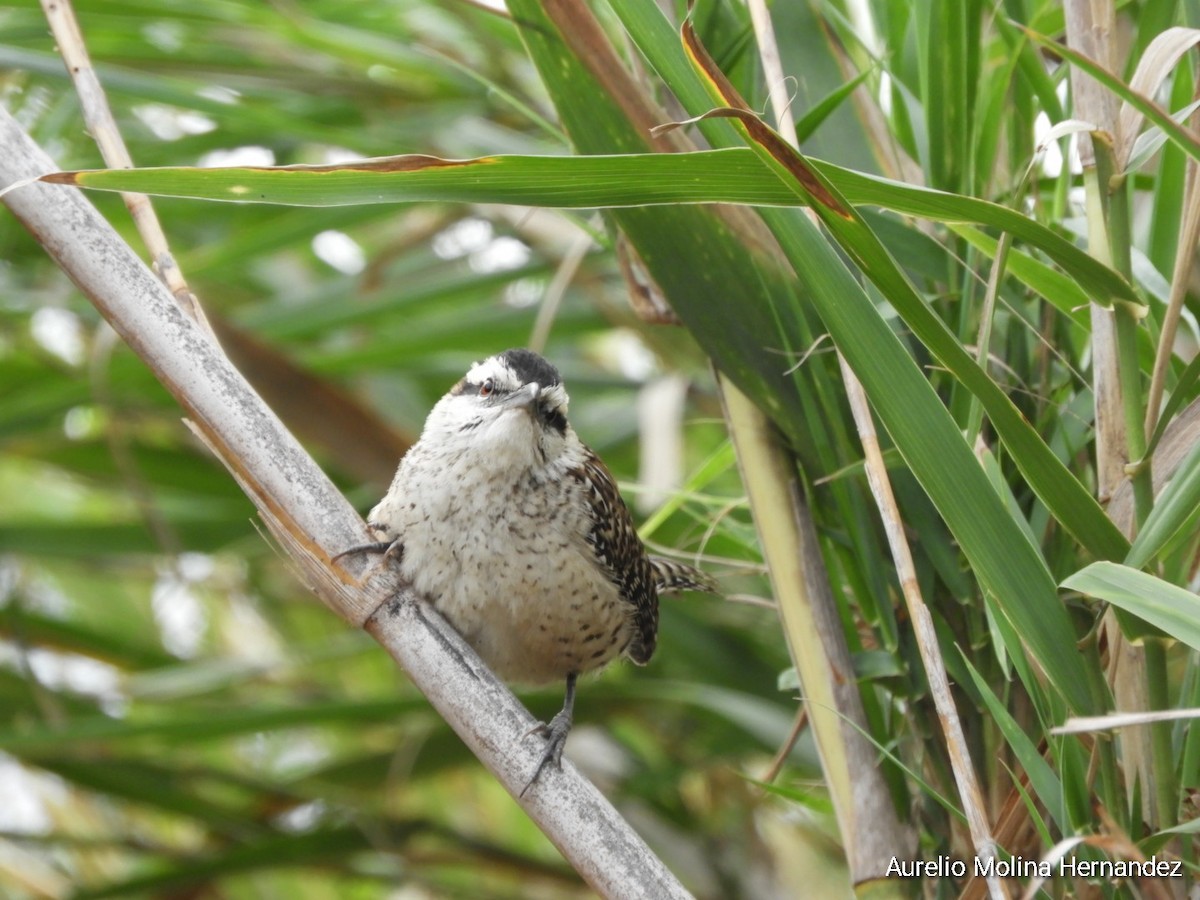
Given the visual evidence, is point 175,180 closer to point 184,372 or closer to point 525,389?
point 184,372

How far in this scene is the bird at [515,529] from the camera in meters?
1.69

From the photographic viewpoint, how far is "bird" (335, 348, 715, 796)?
5.53ft

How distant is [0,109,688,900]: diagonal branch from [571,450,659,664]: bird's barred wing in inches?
23.9

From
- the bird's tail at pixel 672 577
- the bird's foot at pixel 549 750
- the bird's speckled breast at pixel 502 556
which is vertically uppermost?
the bird's speckled breast at pixel 502 556

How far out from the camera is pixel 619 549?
6.22 feet

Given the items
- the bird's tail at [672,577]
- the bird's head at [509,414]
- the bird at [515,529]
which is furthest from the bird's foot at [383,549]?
the bird's tail at [672,577]

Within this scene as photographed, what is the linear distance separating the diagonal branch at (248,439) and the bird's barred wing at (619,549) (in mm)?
608

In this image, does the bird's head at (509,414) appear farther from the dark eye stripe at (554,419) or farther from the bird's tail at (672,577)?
the bird's tail at (672,577)

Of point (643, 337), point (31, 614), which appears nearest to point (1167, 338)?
point (643, 337)

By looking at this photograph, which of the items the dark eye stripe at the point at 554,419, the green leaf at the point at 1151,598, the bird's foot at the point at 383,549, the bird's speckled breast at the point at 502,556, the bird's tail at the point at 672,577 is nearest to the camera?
the green leaf at the point at 1151,598

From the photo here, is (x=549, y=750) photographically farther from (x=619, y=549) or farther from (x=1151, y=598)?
(x=619, y=549)

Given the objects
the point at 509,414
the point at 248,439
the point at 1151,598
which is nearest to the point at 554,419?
the point at 509,414

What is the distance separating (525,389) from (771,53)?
0.68 m

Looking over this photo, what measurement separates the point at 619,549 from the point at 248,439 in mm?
793
